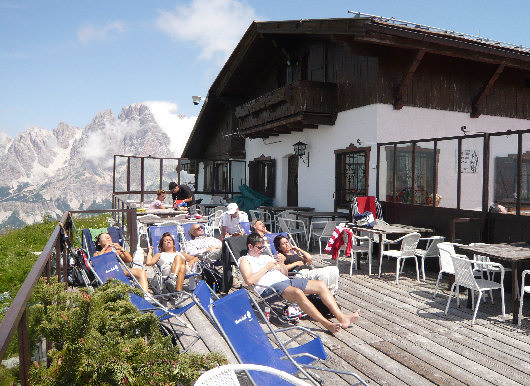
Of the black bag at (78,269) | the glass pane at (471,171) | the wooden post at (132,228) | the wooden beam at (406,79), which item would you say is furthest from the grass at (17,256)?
the glass pane at (471,171)

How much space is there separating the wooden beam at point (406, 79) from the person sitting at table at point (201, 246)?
5352 millimetres

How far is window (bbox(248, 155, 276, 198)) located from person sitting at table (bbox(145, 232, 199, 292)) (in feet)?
30.4

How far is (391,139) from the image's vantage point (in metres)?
A: 9.77

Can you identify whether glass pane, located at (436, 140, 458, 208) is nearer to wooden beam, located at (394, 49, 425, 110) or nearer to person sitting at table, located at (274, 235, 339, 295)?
wooden beam, located at (394, 49, 425, 110)

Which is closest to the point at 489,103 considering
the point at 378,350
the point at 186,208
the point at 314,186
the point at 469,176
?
the point at 469,176

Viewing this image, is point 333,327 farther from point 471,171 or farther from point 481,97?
point 481,97

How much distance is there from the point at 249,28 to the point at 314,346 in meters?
11.8

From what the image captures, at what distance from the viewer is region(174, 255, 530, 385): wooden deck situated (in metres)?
3.63

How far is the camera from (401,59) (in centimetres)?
982

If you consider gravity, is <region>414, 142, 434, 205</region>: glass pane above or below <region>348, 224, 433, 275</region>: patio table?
above

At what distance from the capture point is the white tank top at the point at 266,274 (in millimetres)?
4859

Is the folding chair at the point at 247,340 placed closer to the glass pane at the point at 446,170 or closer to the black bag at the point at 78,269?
the black bag at the point at 78,269

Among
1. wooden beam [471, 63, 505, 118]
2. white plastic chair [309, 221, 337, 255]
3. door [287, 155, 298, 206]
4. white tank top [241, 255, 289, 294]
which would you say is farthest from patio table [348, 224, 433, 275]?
door [287, 155, 298, 206]

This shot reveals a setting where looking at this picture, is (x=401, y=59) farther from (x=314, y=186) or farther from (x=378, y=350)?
(x=378, y=350)
